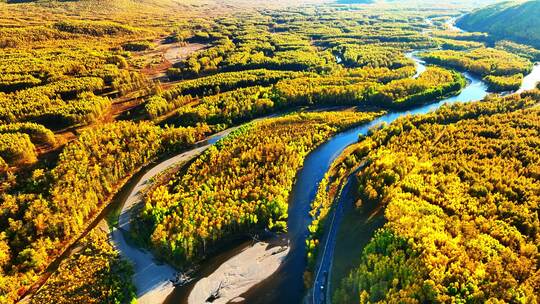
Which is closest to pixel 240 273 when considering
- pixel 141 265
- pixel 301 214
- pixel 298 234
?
pixel 298 234

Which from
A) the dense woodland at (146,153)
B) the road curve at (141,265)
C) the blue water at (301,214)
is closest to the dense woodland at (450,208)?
the blue water at (301,214)

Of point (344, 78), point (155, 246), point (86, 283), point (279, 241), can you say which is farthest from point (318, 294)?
point (344, 78)

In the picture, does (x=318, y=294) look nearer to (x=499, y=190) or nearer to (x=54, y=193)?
(x=499, y=190)

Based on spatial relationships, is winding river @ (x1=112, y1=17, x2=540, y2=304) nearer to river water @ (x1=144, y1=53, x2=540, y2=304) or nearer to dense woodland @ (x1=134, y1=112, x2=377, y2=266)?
river water @ (x1=144, y1=53, x2=540, y2=304)

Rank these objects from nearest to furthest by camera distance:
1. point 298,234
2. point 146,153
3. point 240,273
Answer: point 240,273 < point 298,234 < point 146,153

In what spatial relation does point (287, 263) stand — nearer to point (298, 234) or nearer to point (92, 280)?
point (298, 234)

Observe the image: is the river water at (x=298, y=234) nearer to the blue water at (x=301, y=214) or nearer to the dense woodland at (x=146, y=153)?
the blue water at (x=301, y=214)
